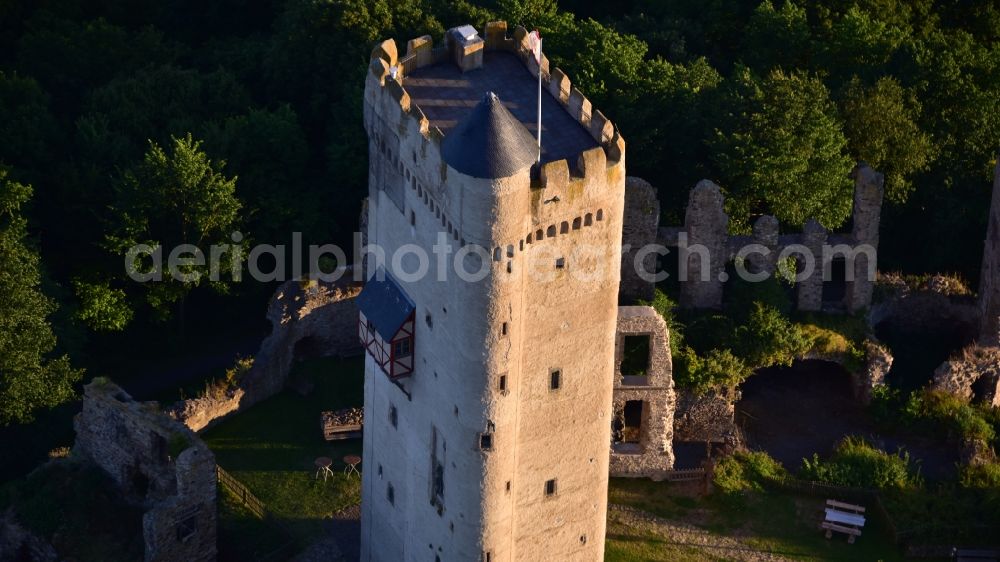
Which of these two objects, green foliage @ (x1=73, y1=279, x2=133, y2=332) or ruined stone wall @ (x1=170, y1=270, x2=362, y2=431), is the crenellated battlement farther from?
green foliage @ (x1=73, y1=279, x2=133, y2=332)

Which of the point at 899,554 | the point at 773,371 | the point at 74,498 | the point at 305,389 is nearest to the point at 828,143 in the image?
the point at 773,371

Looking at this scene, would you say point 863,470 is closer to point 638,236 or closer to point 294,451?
point 638,236

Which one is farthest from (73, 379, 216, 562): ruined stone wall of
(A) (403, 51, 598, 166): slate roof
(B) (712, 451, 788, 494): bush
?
(B) (712, 451, 788, 494): bush

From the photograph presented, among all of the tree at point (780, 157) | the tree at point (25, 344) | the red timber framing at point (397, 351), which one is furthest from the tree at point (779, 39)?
the tree at point (25, 344)

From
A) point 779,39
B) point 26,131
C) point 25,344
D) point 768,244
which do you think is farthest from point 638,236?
point 26,131

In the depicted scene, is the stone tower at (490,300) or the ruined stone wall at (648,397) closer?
the stone tower at (490,300)

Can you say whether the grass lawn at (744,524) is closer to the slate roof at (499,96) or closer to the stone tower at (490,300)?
the stone tower at (490,300)
